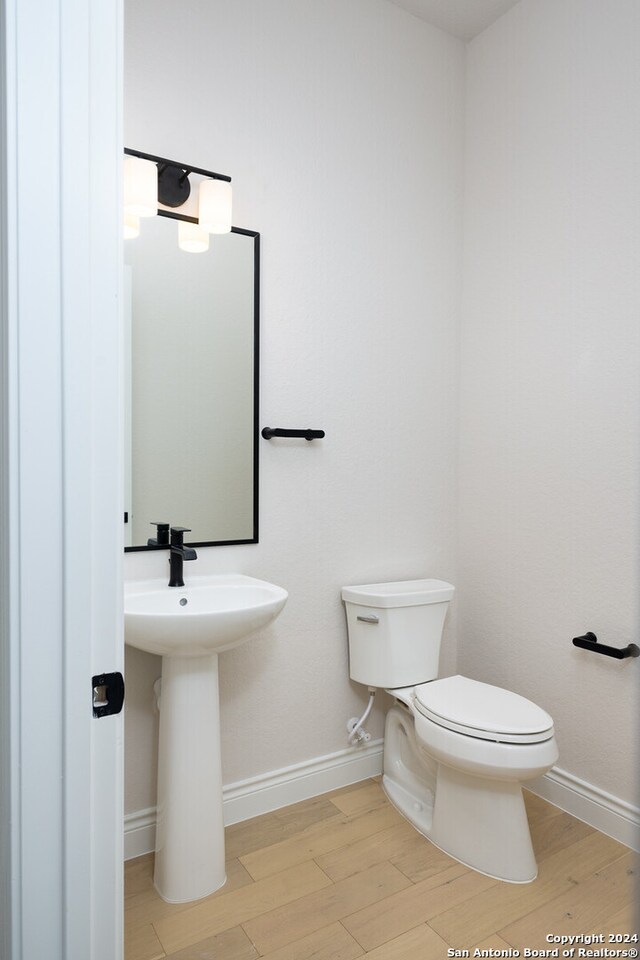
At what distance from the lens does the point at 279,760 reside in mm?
2072

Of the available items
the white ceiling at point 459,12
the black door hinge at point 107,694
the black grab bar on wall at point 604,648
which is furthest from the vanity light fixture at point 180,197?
the black grab bar on wall at point 604,648

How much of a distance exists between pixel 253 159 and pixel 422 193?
0.76 metres

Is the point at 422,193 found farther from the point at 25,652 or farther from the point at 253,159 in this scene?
the point at 25,652

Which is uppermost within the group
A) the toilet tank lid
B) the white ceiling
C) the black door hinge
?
the white ceiling

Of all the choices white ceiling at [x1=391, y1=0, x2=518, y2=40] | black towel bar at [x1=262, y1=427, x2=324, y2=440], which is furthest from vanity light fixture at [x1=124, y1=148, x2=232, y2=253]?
white ceiling at [x1=391, y1=0, x2=518, y2=40]

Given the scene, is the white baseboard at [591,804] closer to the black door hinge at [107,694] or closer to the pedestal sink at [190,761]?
the pedestal sink at [190,761]

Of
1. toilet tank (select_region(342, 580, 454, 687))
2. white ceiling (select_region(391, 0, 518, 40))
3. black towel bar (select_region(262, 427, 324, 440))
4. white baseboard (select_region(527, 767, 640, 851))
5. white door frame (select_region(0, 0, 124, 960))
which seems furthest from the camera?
white ceiling (select_region(391, 0, 518, 40))

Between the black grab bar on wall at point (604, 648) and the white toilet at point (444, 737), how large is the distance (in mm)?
253

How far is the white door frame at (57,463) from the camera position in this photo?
26.7 inches

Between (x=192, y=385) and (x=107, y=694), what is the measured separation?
50.3 inches

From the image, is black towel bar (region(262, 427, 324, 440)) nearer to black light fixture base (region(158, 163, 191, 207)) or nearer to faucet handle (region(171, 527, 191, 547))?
faucet handle (region(171, 527, 191, 547))

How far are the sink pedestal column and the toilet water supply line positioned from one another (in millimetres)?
668

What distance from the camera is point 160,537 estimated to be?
71.6 inches

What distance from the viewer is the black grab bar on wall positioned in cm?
184
